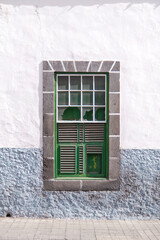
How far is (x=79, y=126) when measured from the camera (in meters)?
7.10

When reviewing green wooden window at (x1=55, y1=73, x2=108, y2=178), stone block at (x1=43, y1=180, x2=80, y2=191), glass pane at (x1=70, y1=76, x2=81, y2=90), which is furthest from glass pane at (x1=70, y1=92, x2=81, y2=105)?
stone block at (x1=43, y1=180, x2=80, y2=191)

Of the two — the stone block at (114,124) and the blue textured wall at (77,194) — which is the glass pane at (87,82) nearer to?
the stone block at (114,124)

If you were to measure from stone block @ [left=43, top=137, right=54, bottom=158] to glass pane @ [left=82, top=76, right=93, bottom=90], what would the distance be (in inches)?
46.7

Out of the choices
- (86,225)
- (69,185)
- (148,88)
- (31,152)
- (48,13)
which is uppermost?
(48,13)

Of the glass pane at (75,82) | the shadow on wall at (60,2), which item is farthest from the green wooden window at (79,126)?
the shadow on wall at (60,2)

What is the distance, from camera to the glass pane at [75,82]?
709 centimetres

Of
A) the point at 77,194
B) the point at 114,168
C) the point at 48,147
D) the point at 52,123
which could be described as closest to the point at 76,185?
the point at 77,194

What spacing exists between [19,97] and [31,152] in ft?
3.48

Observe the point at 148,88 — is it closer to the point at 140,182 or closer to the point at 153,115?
the point at 153,115

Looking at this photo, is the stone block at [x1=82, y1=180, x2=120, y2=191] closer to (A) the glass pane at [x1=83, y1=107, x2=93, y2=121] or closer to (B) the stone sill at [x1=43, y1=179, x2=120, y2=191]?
(B) the stone sill at [x1=43, y1=179, x2=120, y2=191]

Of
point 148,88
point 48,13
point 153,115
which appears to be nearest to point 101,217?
point 153,115

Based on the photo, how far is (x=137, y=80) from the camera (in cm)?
696

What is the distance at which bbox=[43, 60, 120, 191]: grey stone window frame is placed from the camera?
22.7 ft

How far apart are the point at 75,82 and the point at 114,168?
5.90ft
